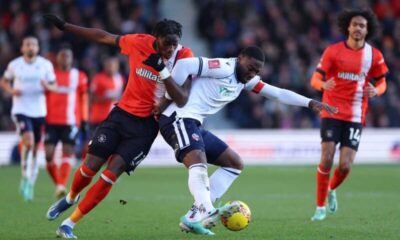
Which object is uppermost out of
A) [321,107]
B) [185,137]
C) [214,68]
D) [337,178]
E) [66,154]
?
[214,68]

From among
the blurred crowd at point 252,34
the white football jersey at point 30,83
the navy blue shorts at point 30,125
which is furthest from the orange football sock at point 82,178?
the blurred crowd at point 252,34

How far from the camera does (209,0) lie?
2731 centimetres

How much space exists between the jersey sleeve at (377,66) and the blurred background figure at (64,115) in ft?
17.5

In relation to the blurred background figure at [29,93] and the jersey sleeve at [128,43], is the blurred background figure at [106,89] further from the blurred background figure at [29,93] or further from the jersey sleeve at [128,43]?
the jersey sleeve at [128,43]

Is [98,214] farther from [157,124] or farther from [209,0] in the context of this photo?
[209,0]

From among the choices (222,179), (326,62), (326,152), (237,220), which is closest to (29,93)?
(326,62)

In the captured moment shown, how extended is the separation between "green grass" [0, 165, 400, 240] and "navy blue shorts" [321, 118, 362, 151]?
96 cm

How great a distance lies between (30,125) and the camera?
49.0 feet

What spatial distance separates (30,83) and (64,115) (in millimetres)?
956

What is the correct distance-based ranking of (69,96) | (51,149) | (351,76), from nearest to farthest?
(351,76)
(51,149)
(69,96)

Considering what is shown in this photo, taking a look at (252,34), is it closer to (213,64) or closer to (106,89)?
(106,89)

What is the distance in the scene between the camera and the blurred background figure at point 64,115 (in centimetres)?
1512

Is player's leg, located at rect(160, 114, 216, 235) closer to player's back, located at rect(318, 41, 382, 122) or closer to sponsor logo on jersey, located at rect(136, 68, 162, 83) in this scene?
sponsor logo on jersey, located at rect(136, 68, 162, 83)

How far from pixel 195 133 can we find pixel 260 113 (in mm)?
15305
